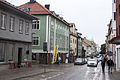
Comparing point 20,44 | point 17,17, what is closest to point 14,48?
point 20,44

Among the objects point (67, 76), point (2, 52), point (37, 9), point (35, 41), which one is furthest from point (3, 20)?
point (37, 9)

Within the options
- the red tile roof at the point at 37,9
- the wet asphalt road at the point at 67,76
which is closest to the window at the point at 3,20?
the wet asphalt road at the point at 67,76

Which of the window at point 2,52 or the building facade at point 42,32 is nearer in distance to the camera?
the window at point 2,52

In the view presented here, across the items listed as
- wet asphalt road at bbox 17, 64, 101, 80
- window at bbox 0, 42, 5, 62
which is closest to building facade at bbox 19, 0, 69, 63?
wet asphalt road at bbox 17, 64, 101, 80

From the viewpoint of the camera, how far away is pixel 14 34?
2392 centimetres

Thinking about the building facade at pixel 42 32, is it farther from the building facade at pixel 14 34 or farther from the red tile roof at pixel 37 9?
the building facade at pixel 14 34

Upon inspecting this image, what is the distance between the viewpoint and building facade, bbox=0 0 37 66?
21394 mm

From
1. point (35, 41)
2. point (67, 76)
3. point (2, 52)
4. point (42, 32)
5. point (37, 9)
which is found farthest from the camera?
point (37, 9)

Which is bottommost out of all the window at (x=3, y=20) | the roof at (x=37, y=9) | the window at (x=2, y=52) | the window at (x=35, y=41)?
the window at (x=2, y=52)

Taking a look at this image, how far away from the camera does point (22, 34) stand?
26.1m

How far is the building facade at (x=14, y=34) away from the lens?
70.2 ft

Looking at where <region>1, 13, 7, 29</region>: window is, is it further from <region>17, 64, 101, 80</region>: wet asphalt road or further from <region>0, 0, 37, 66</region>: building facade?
<region>17, 64, 101, 80</region>: wet asphalt road

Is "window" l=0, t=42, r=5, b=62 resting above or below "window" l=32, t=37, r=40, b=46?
below

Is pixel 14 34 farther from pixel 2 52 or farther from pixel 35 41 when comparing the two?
pixel 35 41
